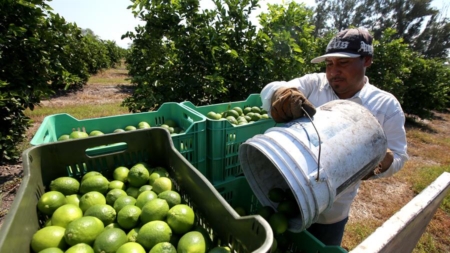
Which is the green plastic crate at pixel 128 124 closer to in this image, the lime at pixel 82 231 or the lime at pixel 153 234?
the lime at pixel 82 231

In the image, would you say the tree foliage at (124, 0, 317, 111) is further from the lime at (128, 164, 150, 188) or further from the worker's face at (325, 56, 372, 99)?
the lime at (128, 164, 150, 188)

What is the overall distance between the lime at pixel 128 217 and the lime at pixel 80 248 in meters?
0.19

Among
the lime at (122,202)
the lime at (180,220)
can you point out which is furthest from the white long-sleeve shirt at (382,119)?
the lime at (122,202)

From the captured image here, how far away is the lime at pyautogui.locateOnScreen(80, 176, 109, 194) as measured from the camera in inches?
60.0

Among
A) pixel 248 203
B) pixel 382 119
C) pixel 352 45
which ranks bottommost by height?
pixel 248 203

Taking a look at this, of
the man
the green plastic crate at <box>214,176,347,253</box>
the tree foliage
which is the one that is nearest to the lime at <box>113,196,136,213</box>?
the green plastic crate at <box>214,176,347,253</box>

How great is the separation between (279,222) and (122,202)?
3.03 feet

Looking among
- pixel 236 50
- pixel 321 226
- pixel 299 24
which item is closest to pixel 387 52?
pixel 299 24

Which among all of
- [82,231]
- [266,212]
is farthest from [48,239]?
[266,212]

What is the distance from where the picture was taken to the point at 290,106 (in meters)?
1.53

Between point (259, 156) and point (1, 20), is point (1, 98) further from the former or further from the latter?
point (259, 156)

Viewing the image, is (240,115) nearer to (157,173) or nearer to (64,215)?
(157,173)

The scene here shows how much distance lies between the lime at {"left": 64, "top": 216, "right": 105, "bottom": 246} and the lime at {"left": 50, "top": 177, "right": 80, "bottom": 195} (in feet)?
1.03

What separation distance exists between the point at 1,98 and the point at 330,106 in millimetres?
4422
